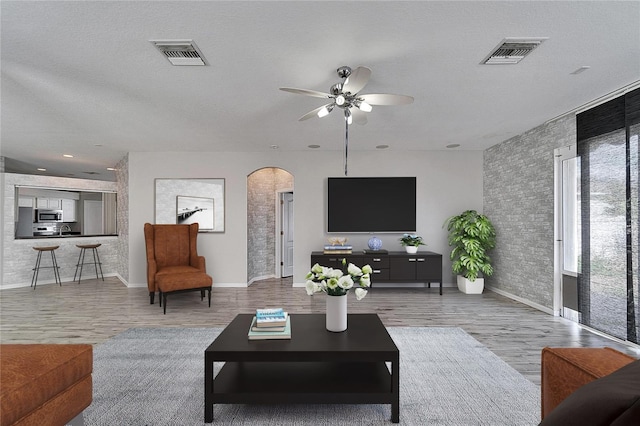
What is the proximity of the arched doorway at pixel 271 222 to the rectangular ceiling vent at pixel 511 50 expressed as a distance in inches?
193

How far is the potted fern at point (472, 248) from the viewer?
5.64 metres

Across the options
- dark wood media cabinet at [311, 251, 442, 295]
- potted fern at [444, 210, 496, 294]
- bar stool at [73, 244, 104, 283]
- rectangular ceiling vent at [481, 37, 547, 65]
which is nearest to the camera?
rectangular ceiling vent at [481, 37, 547, 65]

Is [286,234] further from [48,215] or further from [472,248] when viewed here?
[48,215]

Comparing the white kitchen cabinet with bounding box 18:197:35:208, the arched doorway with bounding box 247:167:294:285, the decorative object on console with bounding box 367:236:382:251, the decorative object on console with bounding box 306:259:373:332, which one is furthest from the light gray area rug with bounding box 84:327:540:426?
the white kitchen cabinet with bounding box 18:197:35:208

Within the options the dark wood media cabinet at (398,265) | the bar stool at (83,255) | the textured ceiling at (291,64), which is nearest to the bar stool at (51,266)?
the bar stool at (83,255)

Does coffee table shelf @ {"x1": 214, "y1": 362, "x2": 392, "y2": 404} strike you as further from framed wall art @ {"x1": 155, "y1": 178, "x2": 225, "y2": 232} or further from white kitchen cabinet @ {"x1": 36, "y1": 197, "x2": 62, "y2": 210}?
white kitchen cabinet @ {"x1": 36, "y1": 197, "x2": 62, "y2": 210}

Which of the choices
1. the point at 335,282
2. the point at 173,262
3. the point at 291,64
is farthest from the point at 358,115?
the point at 173,262

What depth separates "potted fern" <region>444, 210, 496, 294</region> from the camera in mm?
5641

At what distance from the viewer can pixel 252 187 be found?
708 centimetres

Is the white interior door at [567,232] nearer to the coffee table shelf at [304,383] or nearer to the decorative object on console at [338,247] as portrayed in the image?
the decorative object on console at [338,247]

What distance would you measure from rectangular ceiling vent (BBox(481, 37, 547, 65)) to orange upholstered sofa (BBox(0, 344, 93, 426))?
3323 millimetres

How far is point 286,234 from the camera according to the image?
25.3 feet

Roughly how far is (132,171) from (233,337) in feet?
17.1

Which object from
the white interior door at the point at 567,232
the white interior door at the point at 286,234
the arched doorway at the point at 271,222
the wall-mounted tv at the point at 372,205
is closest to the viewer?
the white interior door at the point at 567,232
